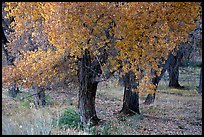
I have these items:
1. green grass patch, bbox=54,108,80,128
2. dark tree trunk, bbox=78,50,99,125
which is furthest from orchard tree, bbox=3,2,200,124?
green grass patch, bbox=54,108,80,128

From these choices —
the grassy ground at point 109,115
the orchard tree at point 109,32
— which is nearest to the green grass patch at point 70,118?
the grassy ground at point 109,115

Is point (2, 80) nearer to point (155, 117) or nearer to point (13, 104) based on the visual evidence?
point (13, 104)

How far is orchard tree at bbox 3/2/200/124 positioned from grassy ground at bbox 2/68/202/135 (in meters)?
1.87

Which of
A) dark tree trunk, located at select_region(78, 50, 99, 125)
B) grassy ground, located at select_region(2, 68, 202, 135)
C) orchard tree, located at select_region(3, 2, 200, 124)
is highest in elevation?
orchard tree, located at select_region(3, 2, 200, 124)

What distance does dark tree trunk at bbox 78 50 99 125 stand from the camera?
13.1 m

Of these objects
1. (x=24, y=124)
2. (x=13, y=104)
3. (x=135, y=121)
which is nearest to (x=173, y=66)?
(x=135, y=121)

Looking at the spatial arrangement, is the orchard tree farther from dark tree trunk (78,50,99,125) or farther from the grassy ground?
the grassy ground

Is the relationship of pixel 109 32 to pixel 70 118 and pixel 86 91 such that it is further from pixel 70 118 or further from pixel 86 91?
pixel 70 118

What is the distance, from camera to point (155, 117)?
54.5ft

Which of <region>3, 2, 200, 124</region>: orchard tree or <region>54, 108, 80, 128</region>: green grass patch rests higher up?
<region>3, 2, 200, 124</region>: orchard tree

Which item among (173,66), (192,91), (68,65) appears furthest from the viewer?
(192,91)

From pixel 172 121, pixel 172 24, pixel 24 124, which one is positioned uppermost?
pixel 172 24

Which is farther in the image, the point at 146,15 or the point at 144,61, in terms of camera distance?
the point at 144,61

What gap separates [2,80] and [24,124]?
12.0 ft
